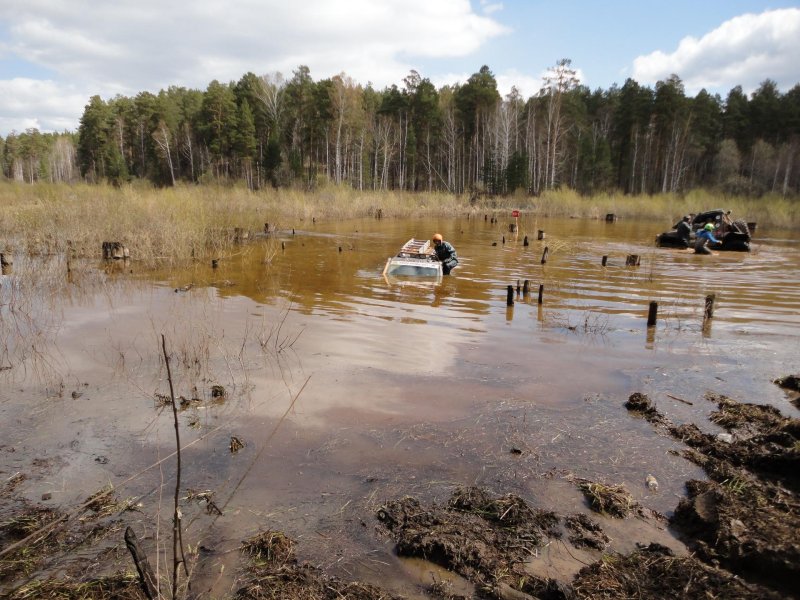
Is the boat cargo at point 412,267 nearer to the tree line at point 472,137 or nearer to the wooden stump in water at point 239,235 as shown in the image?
the wooden stump in water at point 239,235

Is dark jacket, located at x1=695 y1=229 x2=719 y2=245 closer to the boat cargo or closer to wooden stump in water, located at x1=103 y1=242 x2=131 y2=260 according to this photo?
the boat cargo

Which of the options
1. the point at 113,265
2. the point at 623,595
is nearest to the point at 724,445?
the point at 623,595

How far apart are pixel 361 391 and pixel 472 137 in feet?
176

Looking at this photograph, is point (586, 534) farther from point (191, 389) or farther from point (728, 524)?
point (191, 389)

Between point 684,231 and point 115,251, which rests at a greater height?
point 684,231

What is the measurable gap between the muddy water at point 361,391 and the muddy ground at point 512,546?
0.57 feet

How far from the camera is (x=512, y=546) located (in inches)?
144

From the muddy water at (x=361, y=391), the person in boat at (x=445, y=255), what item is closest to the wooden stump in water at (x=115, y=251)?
the muddy water at (x=361, y=391)

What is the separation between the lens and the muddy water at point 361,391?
14.1 feet

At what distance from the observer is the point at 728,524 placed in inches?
145

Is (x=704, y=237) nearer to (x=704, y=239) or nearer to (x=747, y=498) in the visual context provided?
(x=704, y=239)

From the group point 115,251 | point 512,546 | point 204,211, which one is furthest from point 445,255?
point 512,546

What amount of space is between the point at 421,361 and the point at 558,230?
80.4 feet

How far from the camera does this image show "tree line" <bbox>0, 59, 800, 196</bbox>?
4844 cm
